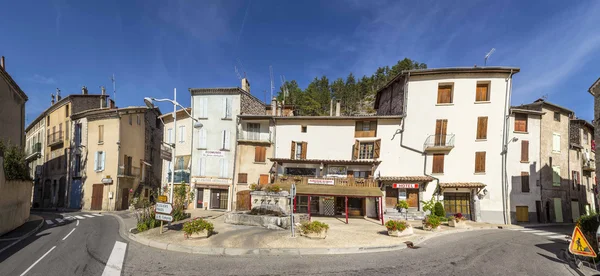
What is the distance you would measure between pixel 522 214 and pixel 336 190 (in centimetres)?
1759

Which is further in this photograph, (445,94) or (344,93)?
(344,93)

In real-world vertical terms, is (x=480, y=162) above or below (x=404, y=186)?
above

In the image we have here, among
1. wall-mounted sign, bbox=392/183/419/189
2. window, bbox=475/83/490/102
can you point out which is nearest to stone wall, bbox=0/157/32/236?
wall-mounted sign, bbox=392/183/419/189

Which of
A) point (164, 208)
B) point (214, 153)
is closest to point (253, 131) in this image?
point (214, 153)

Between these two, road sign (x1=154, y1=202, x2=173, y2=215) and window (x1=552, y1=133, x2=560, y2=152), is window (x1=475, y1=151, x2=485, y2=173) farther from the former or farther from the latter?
road sign (x1=154, y1=202, x2=173, y2=215)

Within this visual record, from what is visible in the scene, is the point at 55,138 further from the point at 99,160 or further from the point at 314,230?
the point at 314,230

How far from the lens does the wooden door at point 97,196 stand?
28273mm

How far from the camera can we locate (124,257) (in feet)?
34.0

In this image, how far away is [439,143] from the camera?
25547 mm

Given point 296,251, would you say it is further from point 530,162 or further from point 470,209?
point 530,162

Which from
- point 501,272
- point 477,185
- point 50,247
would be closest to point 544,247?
point 501,272

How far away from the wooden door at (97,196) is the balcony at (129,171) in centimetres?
219

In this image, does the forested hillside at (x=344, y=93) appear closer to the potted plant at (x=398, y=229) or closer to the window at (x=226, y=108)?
the window at (x=226, y=108)

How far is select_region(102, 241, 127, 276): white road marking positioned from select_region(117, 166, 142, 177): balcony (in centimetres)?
1912
